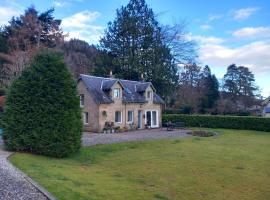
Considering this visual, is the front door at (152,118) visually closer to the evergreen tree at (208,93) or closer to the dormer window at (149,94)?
the dormer window at (149,94)

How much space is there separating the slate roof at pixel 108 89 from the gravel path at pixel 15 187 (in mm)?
22654

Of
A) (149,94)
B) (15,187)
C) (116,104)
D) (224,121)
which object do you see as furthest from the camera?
(224,121)

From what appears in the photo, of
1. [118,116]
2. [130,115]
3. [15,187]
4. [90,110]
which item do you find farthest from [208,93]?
[15,187]

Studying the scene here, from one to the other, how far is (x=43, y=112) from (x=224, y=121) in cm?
2985

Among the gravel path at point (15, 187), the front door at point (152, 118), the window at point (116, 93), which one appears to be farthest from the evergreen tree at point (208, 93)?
the gravel path at point (15, 187)

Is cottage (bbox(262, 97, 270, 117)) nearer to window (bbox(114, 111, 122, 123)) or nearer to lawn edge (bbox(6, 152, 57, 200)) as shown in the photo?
window (bbox(114, 111, 122, 123))

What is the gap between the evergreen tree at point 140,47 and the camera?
53031 millimetres

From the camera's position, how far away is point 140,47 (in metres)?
55.1

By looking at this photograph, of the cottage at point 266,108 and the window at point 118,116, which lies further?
the cottage at point 266,108

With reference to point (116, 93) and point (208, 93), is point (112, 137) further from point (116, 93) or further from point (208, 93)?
point (208, 93)

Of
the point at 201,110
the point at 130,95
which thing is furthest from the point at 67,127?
the point at 201,110

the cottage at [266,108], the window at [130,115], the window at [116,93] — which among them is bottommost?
the window at [130,115]

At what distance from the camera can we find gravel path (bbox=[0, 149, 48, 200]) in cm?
949

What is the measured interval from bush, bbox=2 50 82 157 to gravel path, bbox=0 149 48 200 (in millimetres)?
5318
